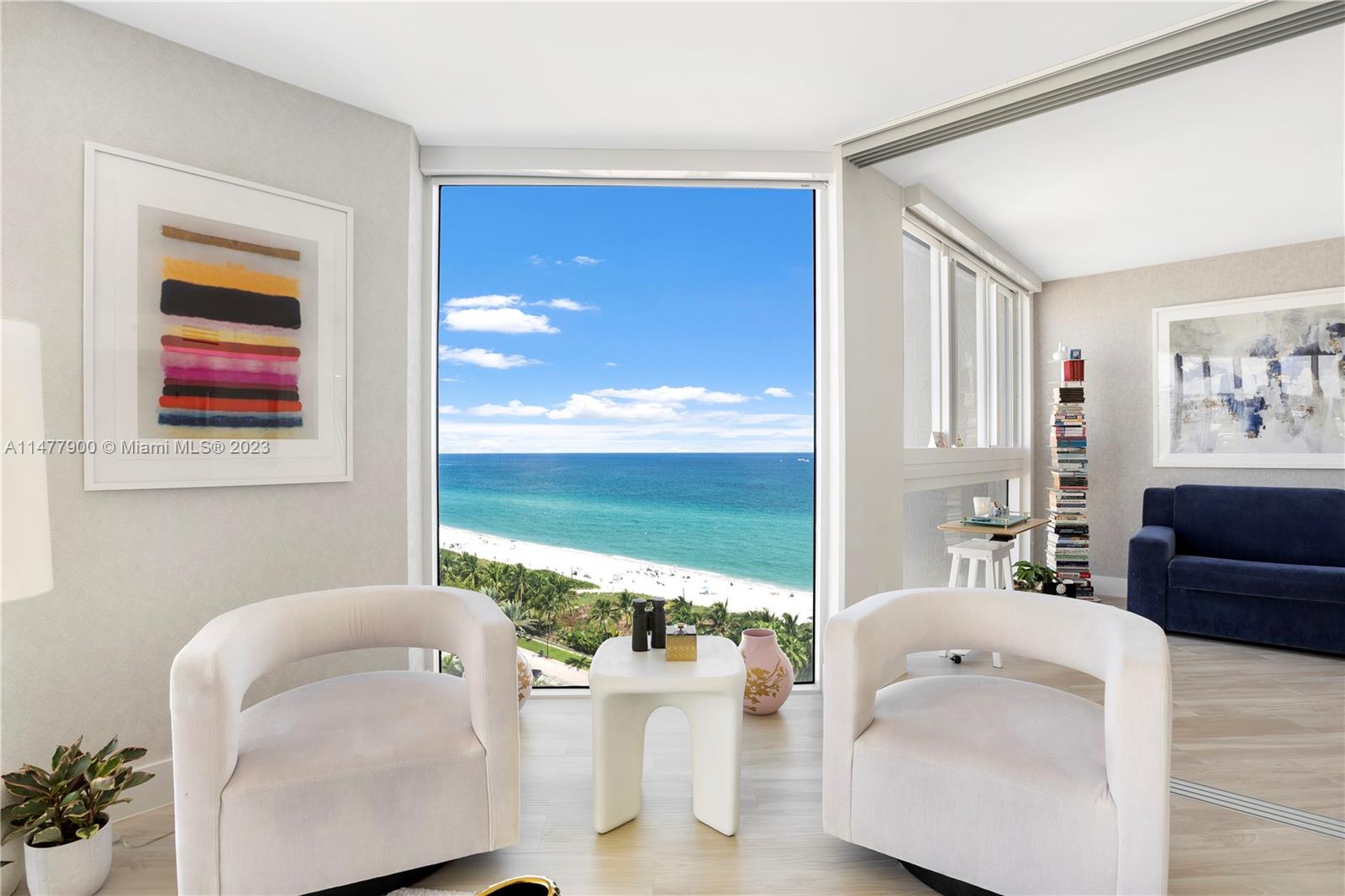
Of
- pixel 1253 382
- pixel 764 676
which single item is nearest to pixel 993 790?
pixel 764 676

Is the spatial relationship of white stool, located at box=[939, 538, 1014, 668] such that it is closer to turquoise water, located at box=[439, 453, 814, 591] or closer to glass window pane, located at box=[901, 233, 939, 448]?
glass window pane, located at box=[901, 233, 939, 448]

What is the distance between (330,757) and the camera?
165cm

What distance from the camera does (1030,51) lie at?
2.44 m

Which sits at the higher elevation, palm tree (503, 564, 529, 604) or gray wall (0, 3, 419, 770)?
gray wall (0, 3, 419, 770)

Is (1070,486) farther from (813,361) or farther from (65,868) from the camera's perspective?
(65,868)

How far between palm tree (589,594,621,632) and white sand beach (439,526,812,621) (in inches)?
27.1

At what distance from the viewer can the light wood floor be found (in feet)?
6.08

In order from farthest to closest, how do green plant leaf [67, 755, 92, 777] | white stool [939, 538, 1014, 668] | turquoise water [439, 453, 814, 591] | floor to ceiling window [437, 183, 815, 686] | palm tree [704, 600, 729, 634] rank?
turquoise water [439, 453, 814, 591] < palm tree [704, 600, 729, 634] < floor to ceiling window [437, 183, 815, 686] < white stool [939, 538, 1014, 668] < green plant leaf [67, 755, 92, 777]

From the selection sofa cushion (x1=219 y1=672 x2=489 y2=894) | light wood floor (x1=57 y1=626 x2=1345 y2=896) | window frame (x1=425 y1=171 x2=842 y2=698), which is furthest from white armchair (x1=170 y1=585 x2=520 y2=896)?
window frame (x1=425 y1=171 x2=842 y2=698)

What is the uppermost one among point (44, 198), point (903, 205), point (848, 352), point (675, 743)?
point (903, 205)

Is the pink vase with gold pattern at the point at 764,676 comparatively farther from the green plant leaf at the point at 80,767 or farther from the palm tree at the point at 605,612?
the palm tree at the point at 605,612

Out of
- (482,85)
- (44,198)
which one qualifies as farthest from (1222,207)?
(44,198)

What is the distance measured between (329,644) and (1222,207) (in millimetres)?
5193

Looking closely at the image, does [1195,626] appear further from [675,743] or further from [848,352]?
[675,743]
